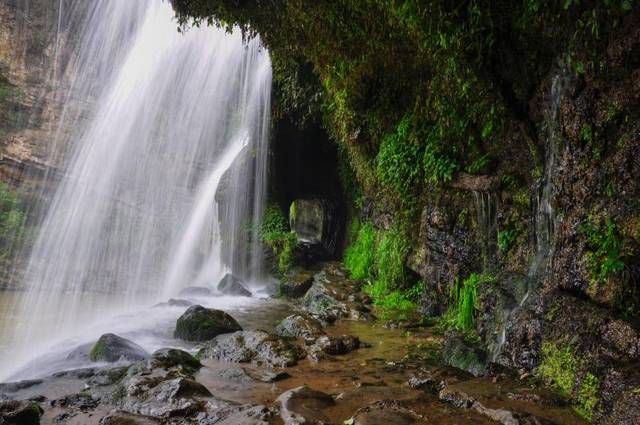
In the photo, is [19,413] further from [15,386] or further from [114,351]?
[114,351]

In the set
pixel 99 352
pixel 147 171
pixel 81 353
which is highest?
pixel 147 171

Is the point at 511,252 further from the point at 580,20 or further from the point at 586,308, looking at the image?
the point at 580,20

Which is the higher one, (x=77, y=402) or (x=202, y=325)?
(x=202, y=325)

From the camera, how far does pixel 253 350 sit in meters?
6.06

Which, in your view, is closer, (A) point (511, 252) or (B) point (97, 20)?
(A) point (511, 252)

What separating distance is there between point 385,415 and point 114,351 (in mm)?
4374

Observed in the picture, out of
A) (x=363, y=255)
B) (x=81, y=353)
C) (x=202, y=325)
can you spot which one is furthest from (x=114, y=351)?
(x=363, y=255)

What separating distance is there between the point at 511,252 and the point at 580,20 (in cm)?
332

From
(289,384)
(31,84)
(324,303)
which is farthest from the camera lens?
(31,84)

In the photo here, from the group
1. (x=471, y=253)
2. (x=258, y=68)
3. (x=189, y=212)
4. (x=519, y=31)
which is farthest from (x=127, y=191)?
(x=519, y=31)

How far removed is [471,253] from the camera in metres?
7.50

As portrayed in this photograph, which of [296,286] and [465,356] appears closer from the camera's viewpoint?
[465,356]

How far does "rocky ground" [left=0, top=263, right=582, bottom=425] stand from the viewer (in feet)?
12.3

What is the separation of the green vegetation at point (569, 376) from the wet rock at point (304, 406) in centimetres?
212
